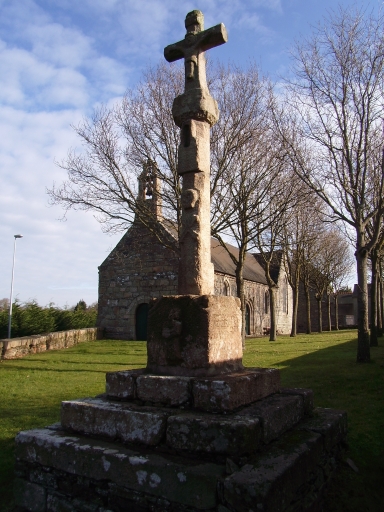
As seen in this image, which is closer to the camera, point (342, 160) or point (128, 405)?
point (128, 405)

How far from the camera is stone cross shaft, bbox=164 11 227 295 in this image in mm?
4621

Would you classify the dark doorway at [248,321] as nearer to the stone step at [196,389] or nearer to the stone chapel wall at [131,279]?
the stone chapel wall at [131,279]

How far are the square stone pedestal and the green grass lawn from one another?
165 cm

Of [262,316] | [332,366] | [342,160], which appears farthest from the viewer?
[262,316]

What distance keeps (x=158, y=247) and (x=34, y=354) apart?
8.90m

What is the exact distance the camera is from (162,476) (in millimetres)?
3205

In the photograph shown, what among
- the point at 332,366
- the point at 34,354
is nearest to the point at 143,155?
the point at 34,354

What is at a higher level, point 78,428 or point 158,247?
point 158,247

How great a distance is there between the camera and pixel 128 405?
4.04m

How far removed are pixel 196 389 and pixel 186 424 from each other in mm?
374

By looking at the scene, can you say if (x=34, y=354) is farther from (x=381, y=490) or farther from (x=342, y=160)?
(x=381, y=490)

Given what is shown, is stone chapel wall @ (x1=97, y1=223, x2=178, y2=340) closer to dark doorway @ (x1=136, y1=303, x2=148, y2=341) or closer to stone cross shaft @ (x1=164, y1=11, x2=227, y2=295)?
dark doorway @ (x1=136, y1=303, x2=148, y2=341)

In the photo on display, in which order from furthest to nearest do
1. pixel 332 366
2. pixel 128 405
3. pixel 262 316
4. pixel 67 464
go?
pixel 262 316, pixel 332 366, pixel 128 405, pixel 67 464

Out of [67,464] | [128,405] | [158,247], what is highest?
[158,247]
